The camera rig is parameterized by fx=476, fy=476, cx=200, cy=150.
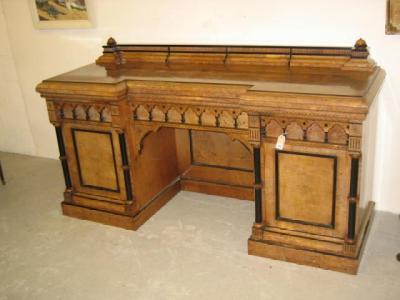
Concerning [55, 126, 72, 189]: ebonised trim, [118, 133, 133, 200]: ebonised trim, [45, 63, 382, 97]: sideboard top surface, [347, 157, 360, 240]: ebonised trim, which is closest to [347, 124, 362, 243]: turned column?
[347, 157, 360, 240]: ebonised trim

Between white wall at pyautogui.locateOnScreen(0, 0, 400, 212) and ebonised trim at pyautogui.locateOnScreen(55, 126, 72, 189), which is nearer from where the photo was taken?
white wall at pyautogui.locateOnScreen(0, 0, 400, 212)

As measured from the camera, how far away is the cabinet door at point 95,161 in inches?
118

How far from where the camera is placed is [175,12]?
327 centimetres

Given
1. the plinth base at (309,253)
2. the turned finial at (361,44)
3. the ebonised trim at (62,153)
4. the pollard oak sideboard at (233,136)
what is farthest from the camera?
the ebonised trim at (62,153)

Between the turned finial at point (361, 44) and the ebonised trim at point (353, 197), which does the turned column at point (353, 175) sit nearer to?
the ebonised trim at point (353, 197)

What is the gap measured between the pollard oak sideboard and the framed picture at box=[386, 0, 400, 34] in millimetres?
213

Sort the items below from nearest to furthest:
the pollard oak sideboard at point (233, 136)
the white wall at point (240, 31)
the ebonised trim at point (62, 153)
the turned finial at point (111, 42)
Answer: the pollard oak sideboard at point (233, 136), the white wall at point (240, 31), the ebonised trim at point (62, 153), the turned finial at point (111, 42)

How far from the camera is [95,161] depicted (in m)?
3.09

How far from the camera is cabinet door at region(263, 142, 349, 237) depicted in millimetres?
2377

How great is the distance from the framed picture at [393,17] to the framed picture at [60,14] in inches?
84.2

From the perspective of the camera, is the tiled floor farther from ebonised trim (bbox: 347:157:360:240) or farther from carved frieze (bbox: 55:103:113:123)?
carved frieze (bbox: 55:103:113:123)

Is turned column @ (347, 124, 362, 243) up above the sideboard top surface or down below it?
below

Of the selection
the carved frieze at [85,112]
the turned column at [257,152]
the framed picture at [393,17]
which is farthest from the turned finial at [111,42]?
the framed picture at [393,17]

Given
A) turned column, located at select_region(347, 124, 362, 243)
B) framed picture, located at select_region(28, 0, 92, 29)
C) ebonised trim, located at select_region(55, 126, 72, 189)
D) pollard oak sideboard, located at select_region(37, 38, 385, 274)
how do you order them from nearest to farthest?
turned column, located at select_region(347, 124, 362, 243) < pollard oak sideboard, located at select_region(37, 38, 385, 274) < ebonised trim, located at select_region(55, 126, 72, 189) < framed picture, located at select_region(28, 0, 92, 29)
